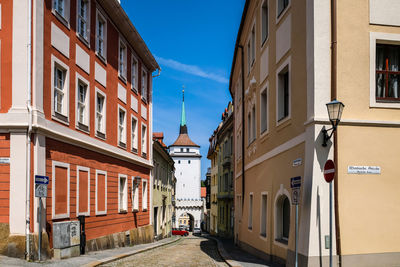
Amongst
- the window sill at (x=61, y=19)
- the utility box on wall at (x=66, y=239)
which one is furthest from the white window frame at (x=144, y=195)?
the window sill at (x=61, y=19)

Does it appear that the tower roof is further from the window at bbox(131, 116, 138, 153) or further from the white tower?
the window at bbox(131, 116, 138, 153)

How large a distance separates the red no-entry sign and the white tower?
82.1 meters

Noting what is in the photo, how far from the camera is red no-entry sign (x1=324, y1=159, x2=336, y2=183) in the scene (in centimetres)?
889

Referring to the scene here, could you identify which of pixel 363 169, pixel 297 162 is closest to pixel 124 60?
pixel 297 162

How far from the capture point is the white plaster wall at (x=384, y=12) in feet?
34.2

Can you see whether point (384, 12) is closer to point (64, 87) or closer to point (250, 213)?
point (64, 87)

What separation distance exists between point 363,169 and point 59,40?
1014cm

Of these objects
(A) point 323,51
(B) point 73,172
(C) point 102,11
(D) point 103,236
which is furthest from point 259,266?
(C) point 102,11

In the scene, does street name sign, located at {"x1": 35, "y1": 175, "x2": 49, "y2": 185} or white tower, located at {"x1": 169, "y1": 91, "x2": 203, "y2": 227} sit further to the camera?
white tower, located at {"x1": 169, "y1": 91, "x2": 203, "y2": 227}

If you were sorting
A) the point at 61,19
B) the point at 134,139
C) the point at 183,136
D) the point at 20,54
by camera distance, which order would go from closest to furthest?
the point at 20,54, the point at 61,19, the point at 134,139, the point at 183,136

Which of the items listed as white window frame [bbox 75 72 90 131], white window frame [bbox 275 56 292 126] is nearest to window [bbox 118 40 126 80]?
white window frame [bbox 75 72 90 131]

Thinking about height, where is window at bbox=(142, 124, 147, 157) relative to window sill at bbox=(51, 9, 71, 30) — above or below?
below

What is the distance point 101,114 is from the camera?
770 inches

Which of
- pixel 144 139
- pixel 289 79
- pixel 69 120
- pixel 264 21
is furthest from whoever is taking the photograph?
pixel 144 139
